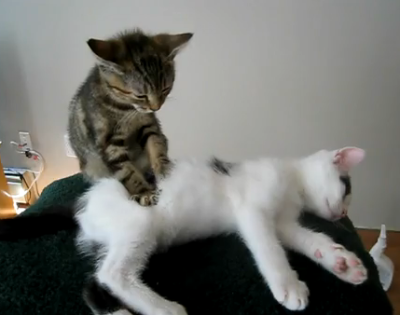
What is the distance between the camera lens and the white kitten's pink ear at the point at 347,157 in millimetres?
1080

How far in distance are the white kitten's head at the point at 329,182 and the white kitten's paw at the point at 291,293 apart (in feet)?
1.05

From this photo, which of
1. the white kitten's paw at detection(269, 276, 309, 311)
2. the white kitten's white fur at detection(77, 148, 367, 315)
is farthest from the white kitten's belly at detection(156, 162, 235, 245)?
the white kitten's paw at detection(269, 276, 309, 311)

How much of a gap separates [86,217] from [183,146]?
41.0 inches

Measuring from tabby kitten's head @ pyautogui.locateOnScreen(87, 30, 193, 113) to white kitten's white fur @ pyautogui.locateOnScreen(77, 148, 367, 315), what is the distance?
18 centimetres

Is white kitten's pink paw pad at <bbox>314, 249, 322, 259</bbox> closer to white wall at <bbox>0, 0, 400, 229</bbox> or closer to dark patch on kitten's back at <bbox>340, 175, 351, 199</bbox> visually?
dark patch on kitten's back at <bbox>340, 175, 351, 199</bbox>

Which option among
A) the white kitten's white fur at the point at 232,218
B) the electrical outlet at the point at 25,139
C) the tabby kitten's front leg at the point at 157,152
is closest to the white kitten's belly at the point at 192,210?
the white kitten's white fur at the point at 232,218

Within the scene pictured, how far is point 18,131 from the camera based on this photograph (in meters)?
2.16

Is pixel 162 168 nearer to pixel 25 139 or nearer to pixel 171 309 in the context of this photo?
pixel 171 309

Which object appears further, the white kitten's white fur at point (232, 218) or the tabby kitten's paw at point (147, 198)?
the tabby kitten's paw at point (147, 198)

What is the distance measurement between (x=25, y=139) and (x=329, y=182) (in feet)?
5.22

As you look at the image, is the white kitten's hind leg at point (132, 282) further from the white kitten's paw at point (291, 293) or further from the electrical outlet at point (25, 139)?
the electrical outlet at point (25, 139)

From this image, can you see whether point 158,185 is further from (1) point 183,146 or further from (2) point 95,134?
(1) point 183,146

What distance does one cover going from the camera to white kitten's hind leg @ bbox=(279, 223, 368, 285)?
2.71ft

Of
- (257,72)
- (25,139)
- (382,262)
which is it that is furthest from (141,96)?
(25,139)
